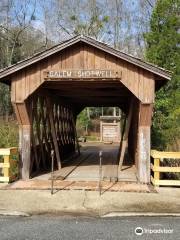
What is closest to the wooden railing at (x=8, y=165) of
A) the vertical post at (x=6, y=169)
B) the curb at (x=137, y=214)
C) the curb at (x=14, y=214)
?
the vertical post at (x=6, y=169)

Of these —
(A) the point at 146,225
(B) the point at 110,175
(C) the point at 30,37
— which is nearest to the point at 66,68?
(B) the point at 110,175

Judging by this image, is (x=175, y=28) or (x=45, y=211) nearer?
→ (x=45, y=211)

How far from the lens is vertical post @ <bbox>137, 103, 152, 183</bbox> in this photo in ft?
39.5

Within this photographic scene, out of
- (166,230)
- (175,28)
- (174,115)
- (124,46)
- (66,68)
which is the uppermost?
(124,46)

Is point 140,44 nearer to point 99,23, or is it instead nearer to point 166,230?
point 99,23

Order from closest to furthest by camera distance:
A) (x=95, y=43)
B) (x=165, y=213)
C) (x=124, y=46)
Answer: (x=165, y=213), (x=95, y=43), (x=124, y=46)

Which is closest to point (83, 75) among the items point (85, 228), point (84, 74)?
point (84, 74)

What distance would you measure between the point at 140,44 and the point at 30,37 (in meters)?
13.7

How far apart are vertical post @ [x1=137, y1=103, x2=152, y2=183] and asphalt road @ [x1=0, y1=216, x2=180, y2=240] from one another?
149 inches

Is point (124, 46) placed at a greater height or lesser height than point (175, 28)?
greater

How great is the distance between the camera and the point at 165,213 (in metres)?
8.59

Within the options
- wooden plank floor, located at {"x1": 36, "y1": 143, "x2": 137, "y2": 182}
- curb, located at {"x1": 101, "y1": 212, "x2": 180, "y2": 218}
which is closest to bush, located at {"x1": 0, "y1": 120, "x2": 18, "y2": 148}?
wooden plank floor, located at {"x1": 36, "y1": 143, "x2": 137, "y2": 182}

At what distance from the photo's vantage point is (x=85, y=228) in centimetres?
742

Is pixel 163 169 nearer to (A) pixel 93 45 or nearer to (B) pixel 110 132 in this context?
(A) pixel 93 45
